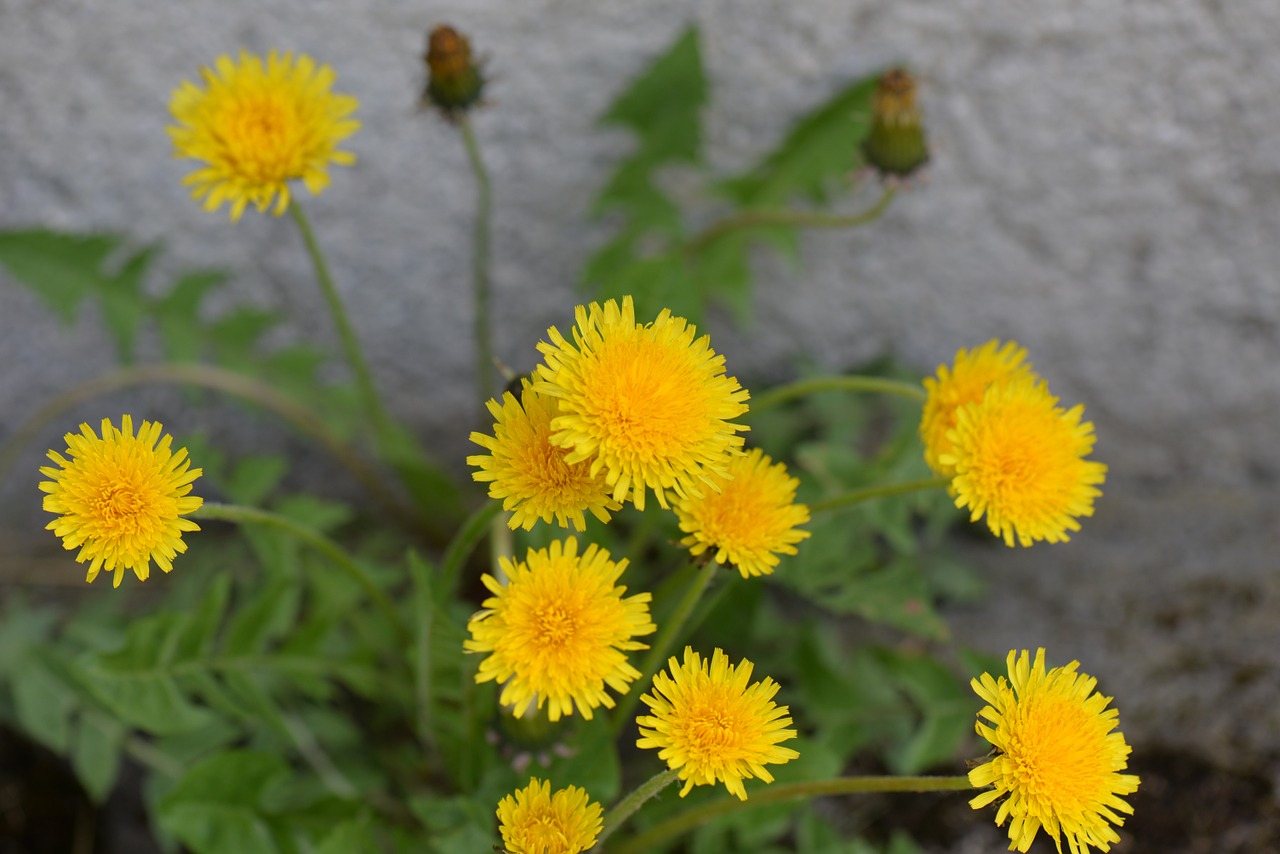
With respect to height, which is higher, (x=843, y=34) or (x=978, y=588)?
(x=843, y=34)

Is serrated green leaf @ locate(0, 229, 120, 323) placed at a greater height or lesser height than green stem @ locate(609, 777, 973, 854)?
greater

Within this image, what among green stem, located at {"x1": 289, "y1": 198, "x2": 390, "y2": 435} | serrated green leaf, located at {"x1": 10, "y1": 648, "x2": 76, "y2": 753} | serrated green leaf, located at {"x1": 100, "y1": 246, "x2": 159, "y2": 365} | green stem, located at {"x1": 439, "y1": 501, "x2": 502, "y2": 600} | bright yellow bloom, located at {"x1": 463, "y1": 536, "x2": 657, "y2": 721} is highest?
serrated green leaf, located at {"x1": 100, "y1": 246, "x2": 159, "y2": 365}

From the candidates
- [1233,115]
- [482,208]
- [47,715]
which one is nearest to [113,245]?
[482,208]

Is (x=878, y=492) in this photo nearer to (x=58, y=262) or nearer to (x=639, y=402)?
(x=639, y=402)

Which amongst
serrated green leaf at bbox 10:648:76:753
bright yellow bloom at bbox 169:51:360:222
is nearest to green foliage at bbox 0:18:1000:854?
serrated green leaf at bbox 10:648:76:753

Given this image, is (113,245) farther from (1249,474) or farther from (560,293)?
(1249,474)

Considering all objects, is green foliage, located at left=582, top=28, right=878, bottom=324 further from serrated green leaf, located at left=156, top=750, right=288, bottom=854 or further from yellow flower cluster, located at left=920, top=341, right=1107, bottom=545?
serrated green leaf, located at left=156, top=750, right=288, bottom=854

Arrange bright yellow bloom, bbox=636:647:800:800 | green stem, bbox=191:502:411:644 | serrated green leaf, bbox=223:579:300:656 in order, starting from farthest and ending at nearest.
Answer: serrated green leaf, bbox=223:579:300:656, green stem, bbox=191:502:411:644, bright yellow bloom, bbox=636:647:800:800
